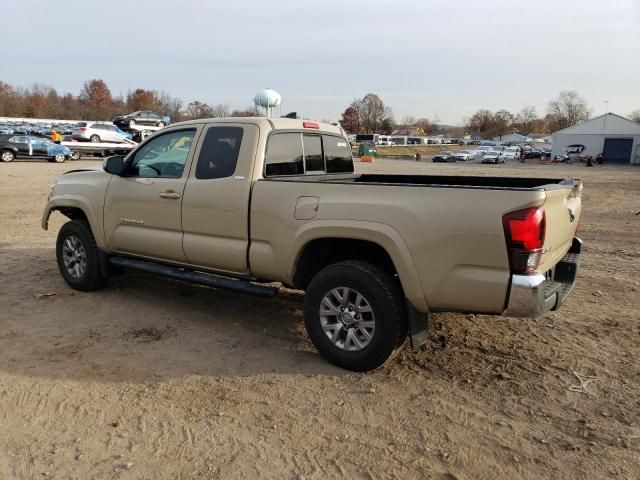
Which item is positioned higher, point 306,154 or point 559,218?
point 306,154

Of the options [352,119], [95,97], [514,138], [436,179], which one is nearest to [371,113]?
[352,119]

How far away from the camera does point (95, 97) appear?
112 meters

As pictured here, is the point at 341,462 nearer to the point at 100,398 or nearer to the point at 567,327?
the point at 100,398

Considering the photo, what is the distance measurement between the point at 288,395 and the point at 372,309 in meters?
0.88

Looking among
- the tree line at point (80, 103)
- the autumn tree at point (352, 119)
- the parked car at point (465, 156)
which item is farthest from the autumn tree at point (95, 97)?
the parked car at point (465, 156)

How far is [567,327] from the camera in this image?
5094mm

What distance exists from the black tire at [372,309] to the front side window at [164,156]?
197cm

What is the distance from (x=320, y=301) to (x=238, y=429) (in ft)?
4.03

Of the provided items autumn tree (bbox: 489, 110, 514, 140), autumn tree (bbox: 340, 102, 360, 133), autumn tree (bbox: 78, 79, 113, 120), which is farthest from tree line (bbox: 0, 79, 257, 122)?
autumn tree (bbox: 489, 110, 514, 140)

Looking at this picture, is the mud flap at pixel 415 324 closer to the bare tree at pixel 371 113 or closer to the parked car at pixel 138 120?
the parked car at pixel 138 120

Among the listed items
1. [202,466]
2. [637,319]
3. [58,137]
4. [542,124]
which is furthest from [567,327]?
[542,124]

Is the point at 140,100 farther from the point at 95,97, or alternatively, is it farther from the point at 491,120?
the point at 491,120

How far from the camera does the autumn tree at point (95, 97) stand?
10803 cm

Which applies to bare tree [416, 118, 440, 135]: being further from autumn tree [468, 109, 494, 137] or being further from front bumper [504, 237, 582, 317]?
front bumper [504, 237, 582, 317]
